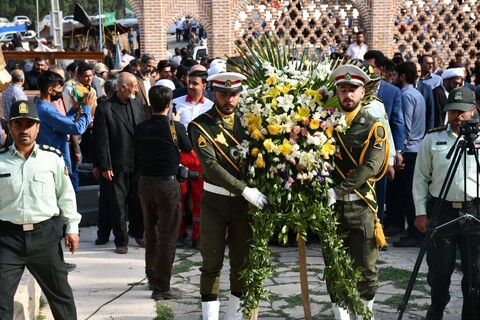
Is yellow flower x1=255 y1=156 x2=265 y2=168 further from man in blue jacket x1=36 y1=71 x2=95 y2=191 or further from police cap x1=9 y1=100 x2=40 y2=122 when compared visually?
man in blue jacket x1=36 y1=71 x2=95 y2=191

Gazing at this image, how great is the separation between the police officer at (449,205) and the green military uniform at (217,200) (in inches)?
60.3

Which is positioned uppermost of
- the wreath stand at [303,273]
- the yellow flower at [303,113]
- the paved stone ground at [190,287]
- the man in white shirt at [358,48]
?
the man in white shirt at [358,48]

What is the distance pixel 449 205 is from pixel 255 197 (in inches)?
65.7

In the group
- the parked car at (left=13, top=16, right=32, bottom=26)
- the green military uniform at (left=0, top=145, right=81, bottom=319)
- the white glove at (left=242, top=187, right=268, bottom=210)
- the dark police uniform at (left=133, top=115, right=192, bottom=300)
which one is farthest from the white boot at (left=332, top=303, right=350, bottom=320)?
the parked car at (left=13, top=16, right=32, bottom=26)

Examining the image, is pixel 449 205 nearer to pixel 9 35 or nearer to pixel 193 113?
pixel 193 113

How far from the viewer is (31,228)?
604 cm

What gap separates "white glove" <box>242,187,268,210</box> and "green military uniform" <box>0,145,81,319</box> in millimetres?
1425

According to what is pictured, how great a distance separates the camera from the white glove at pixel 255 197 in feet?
21.0

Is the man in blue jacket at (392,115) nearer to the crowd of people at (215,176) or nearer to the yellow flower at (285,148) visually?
the crowd of people at (215,176)

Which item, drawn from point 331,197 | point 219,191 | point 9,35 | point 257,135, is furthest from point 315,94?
point 9,35

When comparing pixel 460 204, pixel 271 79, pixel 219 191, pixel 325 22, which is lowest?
pixel 460 204

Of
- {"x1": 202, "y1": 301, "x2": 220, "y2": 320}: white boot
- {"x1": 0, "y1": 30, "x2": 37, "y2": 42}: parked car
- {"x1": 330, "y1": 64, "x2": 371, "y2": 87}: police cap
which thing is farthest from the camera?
{"x1": 0, "y1": 30, "x2": 37, "y2": 42}: parked car

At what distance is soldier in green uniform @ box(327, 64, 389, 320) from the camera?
6.52 meters

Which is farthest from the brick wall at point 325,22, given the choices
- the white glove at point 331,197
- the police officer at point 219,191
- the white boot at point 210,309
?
the white glove at point 331,197
